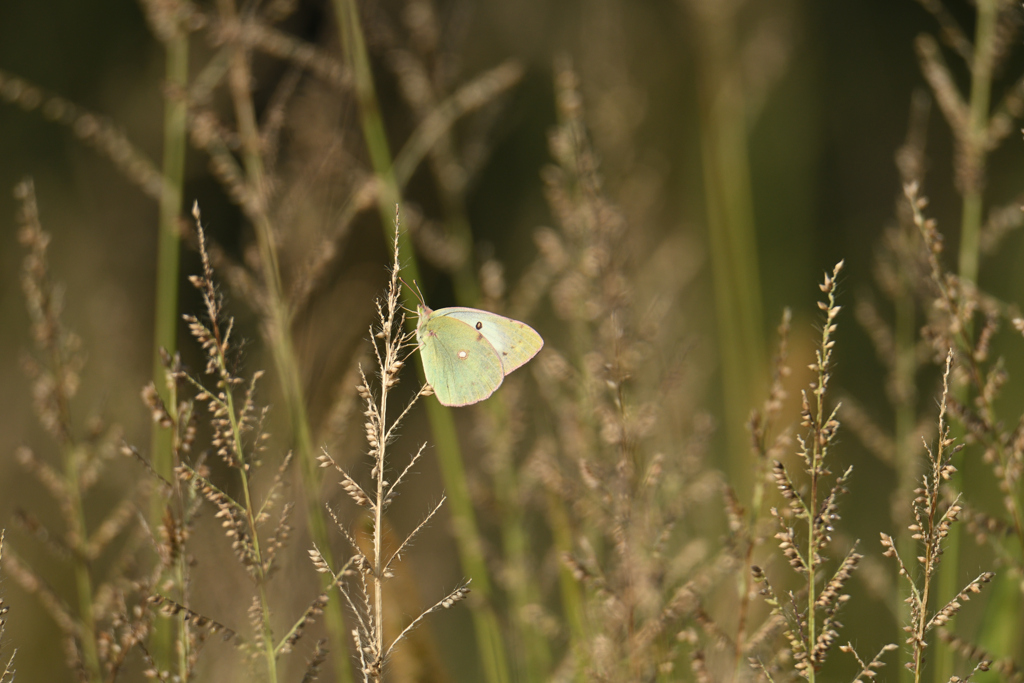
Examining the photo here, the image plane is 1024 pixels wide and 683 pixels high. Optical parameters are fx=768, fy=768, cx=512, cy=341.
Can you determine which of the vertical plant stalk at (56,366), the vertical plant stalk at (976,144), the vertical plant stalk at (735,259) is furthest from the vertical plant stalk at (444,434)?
the vertical plant stalk at (976,144)

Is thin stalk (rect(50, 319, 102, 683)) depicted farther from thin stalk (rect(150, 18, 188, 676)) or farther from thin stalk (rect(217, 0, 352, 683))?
thin stalk (rect(217, 0, 352, 683))

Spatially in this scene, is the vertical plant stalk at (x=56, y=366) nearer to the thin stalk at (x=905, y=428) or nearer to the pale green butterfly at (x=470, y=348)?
the pale green butterfly at (x=470, y=348)

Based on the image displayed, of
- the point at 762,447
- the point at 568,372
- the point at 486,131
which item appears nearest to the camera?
the point at 762,447

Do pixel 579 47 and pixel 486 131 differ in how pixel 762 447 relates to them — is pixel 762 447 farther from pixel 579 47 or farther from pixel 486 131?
pixel 579 47

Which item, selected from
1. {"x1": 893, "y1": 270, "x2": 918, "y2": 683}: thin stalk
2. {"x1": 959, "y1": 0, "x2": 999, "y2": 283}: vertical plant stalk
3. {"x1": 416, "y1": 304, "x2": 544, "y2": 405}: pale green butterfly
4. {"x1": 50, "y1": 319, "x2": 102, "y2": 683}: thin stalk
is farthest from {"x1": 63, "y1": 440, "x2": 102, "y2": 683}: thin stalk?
{"x1": 959, "y1": 0, "x2": 999, "y2": 283}: vertical plant stalk

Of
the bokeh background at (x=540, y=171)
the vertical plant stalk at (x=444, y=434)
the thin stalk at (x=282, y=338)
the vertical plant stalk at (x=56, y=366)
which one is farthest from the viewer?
the bokeh background at (x=540, y=171)

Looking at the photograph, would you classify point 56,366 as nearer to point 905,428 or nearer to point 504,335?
point 504,335

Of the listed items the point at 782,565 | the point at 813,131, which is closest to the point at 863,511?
the point at 782,565
